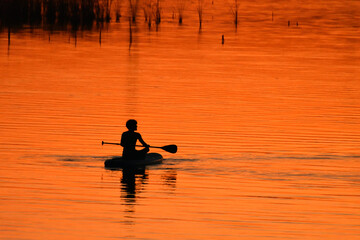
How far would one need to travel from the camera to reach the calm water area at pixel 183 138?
1379cm

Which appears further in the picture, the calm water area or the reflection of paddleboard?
the reflection of paddleboard

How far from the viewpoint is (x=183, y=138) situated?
20766 millimetres

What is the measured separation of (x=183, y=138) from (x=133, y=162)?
318 centimetres

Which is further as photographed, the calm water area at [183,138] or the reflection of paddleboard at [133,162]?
the reflection of paddleboard at [133,162]

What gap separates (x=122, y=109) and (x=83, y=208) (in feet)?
35.4

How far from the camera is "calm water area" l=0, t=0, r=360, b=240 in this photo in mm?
13789

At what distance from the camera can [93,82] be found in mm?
30703

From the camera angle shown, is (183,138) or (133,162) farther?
(183,138)

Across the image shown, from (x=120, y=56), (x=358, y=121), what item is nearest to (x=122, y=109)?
(x=358, y=121)

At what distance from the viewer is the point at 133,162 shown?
17.7m

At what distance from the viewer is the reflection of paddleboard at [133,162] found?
57.1 ft

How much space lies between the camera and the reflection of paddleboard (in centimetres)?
1739

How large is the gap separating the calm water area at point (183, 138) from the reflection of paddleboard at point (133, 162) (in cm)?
16

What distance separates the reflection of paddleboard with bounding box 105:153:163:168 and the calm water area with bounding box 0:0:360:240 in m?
0.16
